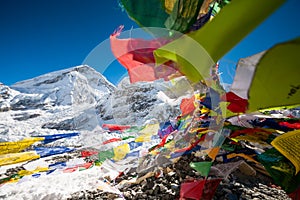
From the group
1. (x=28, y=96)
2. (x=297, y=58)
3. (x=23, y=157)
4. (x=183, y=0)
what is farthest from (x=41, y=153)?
(x=28, y=96)

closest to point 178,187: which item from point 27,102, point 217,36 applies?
point 217,36

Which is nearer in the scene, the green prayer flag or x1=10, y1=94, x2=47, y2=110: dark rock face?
the green prayer flag

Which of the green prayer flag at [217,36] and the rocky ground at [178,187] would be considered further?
the rocky ground at [178,187]

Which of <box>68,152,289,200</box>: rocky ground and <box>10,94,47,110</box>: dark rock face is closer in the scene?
<box>68,152,289,200</box>: rocky ground

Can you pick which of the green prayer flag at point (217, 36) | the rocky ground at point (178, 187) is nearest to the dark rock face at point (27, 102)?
the rocky ground at point (178, 187)

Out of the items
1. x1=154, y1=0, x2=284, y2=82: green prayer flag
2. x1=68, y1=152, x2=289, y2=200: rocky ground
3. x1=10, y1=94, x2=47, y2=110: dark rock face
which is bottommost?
x1=68, y1=152, x2=289, y2=200: rocky ground

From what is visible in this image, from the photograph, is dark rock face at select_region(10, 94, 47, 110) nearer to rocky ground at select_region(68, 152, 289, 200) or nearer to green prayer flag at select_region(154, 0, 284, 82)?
rocky ground at select_region(68, 152, 289, 200)

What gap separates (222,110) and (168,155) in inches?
48.8

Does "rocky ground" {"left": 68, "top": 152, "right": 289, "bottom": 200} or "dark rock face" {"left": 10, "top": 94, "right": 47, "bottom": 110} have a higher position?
"dark rock face" {"left": 10, "top": 94, "right": 47, "bottom": 110}

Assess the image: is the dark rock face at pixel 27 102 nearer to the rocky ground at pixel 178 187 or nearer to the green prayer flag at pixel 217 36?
the rocky ground at pixel 178 187

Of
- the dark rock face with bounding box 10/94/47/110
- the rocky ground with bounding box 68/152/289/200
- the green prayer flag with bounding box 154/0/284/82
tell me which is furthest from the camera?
the dark rock face with bounding box 10/94/47/110

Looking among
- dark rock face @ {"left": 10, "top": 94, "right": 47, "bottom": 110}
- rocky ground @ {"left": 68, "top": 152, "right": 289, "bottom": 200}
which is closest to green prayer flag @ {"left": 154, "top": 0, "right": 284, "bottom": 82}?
rocky ground @ {"left": 68, "top": 152, "right": 289, "bottom": 200}

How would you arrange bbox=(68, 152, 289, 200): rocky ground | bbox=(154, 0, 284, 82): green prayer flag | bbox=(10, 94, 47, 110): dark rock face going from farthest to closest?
bbox=(10, 94, 47, 110): dark rock face → bbox=(68, 152, 289, 200): rocky ground → bbox=(154, 0, 284, 82): green prayer flag

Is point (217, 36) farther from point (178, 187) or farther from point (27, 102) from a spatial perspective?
point (27, 102)
